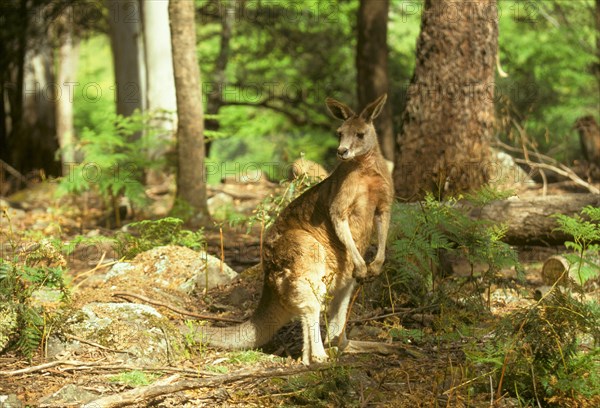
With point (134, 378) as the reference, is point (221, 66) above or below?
above

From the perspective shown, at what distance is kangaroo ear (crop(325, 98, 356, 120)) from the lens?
5801 mm

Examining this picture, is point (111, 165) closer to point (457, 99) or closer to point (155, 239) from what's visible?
point (155, 239)

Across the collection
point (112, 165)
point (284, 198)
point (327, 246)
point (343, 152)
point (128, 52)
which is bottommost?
point (327, 246)

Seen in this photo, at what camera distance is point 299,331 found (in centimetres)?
646

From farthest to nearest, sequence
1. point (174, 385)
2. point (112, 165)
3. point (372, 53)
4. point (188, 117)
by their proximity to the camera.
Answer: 1. point (372, 53)
2. point (112, 165)
3. point (188, 117)
4. point (174, 385)

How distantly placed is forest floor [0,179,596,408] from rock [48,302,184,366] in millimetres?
107

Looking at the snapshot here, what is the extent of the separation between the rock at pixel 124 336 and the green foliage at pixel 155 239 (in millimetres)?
1771

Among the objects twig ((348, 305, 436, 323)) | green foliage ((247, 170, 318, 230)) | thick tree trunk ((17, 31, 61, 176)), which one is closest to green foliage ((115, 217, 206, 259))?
green foliage ((247, 170, 318, 230))

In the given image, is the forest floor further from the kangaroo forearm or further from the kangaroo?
the kangaroo forearm

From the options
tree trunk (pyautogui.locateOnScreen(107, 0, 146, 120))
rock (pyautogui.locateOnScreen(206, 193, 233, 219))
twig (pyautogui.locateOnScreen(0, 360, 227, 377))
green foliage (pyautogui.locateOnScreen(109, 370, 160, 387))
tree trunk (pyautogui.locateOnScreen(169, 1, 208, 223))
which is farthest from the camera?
tree trunk (pyautogui.locateOnScreen(107, 0, 146, 120))

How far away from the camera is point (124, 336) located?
571 centimetres

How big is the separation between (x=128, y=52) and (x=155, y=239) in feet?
22.7

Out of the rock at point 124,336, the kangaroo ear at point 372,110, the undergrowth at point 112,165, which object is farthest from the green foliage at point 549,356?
the undergrowth at point 112,165

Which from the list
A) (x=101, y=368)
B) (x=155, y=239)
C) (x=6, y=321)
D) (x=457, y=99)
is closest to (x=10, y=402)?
(x=101, y=368)
